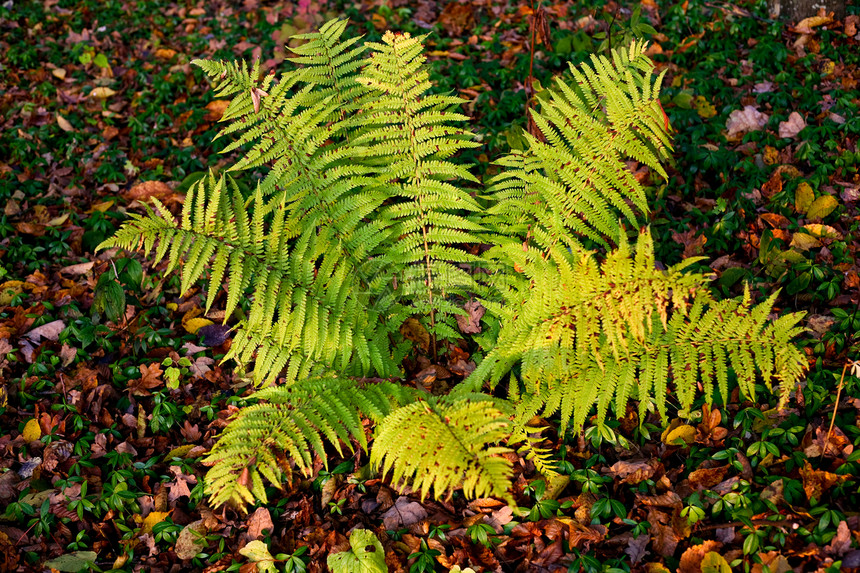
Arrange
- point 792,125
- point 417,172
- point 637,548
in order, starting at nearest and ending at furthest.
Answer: point 637,548 < point 417,172 < point 792,125

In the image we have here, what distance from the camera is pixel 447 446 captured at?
6.84 ft

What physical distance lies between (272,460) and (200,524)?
685 millimetres

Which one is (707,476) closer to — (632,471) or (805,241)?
(632,471)

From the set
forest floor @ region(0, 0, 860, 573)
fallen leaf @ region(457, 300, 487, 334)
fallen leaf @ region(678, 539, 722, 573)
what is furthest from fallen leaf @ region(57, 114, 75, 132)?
fallen leaf @ region(678, 539, 722, 573)

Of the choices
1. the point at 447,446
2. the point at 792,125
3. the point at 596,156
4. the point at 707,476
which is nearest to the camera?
the point at 447,446

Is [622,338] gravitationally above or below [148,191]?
below

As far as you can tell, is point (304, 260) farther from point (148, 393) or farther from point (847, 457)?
point (847, 457)

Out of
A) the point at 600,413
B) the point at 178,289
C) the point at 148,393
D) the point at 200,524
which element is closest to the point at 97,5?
the point at 178,289

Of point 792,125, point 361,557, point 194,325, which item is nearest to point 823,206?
point 792,125

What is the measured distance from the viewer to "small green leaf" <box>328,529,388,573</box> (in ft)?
7.54

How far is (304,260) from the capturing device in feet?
8.73

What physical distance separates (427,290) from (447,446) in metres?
1.06

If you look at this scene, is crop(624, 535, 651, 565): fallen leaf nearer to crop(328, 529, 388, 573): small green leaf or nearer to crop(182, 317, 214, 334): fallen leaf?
crop(328, 529, 388, 573): small green leaf

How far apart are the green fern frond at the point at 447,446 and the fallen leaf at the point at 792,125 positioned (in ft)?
9.44
